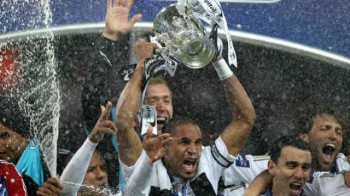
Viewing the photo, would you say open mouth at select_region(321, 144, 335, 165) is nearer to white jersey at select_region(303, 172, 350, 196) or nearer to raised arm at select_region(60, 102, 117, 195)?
white jersey at select_region(303, 172, 350, 196)

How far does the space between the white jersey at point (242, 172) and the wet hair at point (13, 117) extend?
3.55ft

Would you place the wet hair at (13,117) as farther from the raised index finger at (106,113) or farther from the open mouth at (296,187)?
the open mouth at (296,187)

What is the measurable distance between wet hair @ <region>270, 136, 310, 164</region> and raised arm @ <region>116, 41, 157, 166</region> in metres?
0.69

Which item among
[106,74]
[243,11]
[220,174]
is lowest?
[220,174]

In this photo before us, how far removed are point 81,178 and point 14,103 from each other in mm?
815

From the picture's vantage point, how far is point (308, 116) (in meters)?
5.48

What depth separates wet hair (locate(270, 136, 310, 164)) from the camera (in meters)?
5.09

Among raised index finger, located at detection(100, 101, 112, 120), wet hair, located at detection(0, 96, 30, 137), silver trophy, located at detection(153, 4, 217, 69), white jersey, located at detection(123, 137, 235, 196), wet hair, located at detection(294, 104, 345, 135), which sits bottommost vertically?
white jersey, located at detection(123, 137, 235, 196)

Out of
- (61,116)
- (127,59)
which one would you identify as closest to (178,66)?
(127,59)

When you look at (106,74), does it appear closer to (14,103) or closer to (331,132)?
(14,103)

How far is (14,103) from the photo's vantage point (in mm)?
5426

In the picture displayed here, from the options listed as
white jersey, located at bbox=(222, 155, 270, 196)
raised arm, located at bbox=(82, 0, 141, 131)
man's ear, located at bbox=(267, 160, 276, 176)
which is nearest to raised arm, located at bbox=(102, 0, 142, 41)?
raised arm, located at bbox=(82, 0, 141, 131)

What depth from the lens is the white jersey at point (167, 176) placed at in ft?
15.4

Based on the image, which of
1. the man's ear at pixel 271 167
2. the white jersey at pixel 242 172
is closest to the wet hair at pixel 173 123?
the white jersey at pixel 242 172
